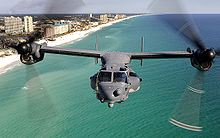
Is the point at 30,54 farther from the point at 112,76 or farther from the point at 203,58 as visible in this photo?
the point at 203,58

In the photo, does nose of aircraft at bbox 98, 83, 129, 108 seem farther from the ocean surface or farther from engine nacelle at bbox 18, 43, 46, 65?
engine nacelle at bbox 18, 43, 46, 65

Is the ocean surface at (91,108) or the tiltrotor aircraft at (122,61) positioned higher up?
the tiltrotor aircraft at (122,61)

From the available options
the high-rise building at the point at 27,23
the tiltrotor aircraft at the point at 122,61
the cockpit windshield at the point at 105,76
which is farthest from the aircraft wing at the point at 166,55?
the high-rise building at the point at 27,23

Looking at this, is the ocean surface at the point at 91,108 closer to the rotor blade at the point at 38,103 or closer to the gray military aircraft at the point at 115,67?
the rotor blade at the point at 38,103

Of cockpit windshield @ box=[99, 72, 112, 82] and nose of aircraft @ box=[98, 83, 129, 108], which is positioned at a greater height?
cockpit windshield @ box=[99, 72, 112, 82]

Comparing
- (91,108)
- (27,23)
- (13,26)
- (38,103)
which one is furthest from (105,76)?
(27,23)

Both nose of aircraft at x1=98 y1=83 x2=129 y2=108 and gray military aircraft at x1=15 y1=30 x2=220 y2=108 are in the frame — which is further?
gray military aircraft at x1=15 y1=30 x2=220 y2=108

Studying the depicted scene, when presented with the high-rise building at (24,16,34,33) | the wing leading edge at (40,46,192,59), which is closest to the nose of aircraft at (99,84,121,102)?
the wing leading edge at (40,46,192,59)
